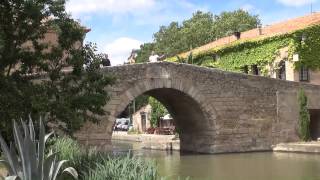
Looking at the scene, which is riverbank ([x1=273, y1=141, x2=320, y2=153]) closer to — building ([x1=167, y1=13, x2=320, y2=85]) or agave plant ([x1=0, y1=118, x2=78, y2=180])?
building ([x1=167, y1=13, x2=320, y2=85])

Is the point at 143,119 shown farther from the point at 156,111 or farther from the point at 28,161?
the point at 28,161

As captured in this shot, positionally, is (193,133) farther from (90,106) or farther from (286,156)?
(90,106)

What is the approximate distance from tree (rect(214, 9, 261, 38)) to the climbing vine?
24.7m

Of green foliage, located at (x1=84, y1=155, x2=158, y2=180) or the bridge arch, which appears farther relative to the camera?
the bridge arch

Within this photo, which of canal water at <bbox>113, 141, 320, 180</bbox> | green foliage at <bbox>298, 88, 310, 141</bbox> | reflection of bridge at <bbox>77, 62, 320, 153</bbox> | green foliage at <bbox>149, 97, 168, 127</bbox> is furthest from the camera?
green foliage at <bbox>149, 97, 168, 127</bbox>

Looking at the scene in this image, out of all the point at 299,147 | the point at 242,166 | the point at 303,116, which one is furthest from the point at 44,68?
the point at 303,116

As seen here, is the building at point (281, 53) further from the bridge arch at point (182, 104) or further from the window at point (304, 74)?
the bridge arch at point (182, 104)

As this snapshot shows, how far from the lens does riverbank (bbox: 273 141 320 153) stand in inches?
991

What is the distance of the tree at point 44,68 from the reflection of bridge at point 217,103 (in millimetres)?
12345

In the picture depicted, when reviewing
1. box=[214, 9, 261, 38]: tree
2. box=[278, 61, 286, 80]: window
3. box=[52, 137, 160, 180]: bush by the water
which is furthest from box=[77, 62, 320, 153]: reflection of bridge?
box=[214, 9, 261, 38]: tree

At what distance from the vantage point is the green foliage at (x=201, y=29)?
66500 mm

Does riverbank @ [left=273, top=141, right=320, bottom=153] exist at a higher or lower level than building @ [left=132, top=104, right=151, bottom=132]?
lower

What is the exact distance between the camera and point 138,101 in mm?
64875

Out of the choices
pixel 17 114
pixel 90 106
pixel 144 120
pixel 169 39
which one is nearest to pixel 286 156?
pixel 90 106
